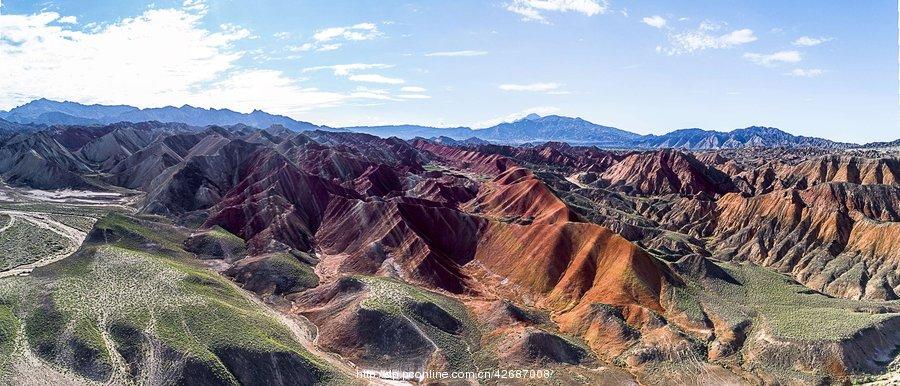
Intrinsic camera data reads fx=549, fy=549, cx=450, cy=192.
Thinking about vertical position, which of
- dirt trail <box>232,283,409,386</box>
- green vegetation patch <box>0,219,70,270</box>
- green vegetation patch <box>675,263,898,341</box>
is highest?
green vegetation patch <box>0,219,70,270</box>

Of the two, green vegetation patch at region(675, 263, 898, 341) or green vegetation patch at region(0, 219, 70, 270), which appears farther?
green vegetation patch at region(0, 219, 70, 270)

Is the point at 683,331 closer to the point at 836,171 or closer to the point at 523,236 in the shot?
the point at 523,236

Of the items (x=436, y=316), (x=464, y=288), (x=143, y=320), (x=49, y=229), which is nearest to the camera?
(x=143, y=320)

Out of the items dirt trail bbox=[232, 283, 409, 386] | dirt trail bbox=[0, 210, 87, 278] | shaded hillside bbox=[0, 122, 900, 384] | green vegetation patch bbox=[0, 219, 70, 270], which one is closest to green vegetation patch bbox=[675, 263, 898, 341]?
shaded hillside bbox=[0, 122, 900, 384]

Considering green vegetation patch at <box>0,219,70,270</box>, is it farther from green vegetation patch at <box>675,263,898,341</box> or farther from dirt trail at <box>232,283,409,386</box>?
green vegetation patch at <box>675,263,898,341</box>

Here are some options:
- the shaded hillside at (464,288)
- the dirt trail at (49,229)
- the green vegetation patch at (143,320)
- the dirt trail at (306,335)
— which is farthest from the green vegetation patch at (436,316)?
the dirt trail at (49,229)

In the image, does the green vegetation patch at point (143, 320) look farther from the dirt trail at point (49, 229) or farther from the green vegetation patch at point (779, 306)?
the green vegetation patch at point (779, 306)

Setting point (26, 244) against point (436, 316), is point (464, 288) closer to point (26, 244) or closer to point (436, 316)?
point (436, 316)

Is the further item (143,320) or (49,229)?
(49,229)

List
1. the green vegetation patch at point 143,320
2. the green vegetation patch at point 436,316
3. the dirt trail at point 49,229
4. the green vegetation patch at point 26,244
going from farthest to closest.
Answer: the green vegetation patch at point 26,244
the dirt trail at point 49,229
the green vegetation patch at point 436,316
the green vegetation patch at point 143,320

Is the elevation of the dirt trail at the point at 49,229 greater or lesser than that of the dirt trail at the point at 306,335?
greater

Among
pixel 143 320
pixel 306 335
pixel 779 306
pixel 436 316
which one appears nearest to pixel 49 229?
pixel 143 320

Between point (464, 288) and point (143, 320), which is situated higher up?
point (143, 320)

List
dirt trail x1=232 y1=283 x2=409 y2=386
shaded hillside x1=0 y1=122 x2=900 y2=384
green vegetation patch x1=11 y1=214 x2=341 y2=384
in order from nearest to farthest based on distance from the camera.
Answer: green vegetation patch x1=11 y1=214 x2=341 y2=384 < shaded hillside x1=0 y1=122 x2=900 y2=384 < dirt trail x1=232 y1=283 x2=409 y2=386
